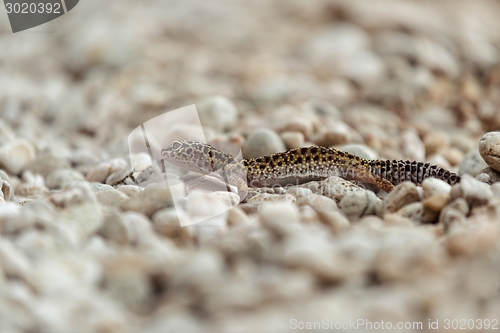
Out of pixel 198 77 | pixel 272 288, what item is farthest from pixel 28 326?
pixel 198 77

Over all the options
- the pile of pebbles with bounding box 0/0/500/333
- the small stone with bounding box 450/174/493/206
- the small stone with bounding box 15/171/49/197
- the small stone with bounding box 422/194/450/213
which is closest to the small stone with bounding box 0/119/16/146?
the pile of pebbles with bounding box 0/0/500/333

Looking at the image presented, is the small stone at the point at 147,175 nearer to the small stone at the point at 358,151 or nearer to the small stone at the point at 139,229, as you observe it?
the small stone at the point at 139,229

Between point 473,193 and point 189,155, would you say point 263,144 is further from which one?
point 473,193

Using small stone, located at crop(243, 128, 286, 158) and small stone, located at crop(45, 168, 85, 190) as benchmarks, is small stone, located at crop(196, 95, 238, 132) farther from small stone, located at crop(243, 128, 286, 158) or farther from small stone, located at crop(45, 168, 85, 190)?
small stone, located at crop(45, 168, 85, 190)

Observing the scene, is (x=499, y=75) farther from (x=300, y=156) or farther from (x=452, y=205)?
(x=452, y=205)

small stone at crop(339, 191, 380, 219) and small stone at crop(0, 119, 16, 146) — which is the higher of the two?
small stone at crop(339, 191, 380, 219)
